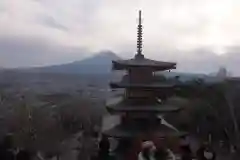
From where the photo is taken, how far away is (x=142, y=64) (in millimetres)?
11898

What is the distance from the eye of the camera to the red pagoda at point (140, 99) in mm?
11789

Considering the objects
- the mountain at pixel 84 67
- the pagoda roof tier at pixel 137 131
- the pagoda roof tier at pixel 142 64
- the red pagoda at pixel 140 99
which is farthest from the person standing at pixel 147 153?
the mountain at pixel 84 67

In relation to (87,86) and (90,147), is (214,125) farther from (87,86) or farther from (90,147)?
(87,86)

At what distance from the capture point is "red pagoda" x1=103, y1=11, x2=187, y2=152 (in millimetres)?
11789

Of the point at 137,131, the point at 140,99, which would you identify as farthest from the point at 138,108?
the point at 137,131

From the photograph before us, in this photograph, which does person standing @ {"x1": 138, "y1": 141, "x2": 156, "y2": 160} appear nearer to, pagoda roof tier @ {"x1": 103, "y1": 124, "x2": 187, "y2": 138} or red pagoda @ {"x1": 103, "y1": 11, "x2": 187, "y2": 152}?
pagoda roof tier @ {"x1": 103, "y1": 124, "x2": 187, "y2": 138}

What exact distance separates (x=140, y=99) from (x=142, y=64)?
98cm

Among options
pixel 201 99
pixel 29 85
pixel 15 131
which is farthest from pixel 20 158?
pixel 29 85

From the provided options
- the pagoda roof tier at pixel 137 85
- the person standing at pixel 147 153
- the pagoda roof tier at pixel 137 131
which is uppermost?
the pagoda roof tier at pixel 137 85

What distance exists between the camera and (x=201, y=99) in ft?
63.5

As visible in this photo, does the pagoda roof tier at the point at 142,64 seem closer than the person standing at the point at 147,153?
No

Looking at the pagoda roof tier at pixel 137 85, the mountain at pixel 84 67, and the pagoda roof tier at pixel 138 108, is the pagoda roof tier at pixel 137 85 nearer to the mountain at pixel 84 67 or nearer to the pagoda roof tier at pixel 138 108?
the pagoda roof tier at pixel 138 108

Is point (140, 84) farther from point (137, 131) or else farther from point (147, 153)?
point (147, 153)

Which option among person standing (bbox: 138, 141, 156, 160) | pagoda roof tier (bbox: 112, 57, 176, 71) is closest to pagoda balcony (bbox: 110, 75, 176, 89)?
pagoda roof tier (bbox: 112, 57, 176, 71)
